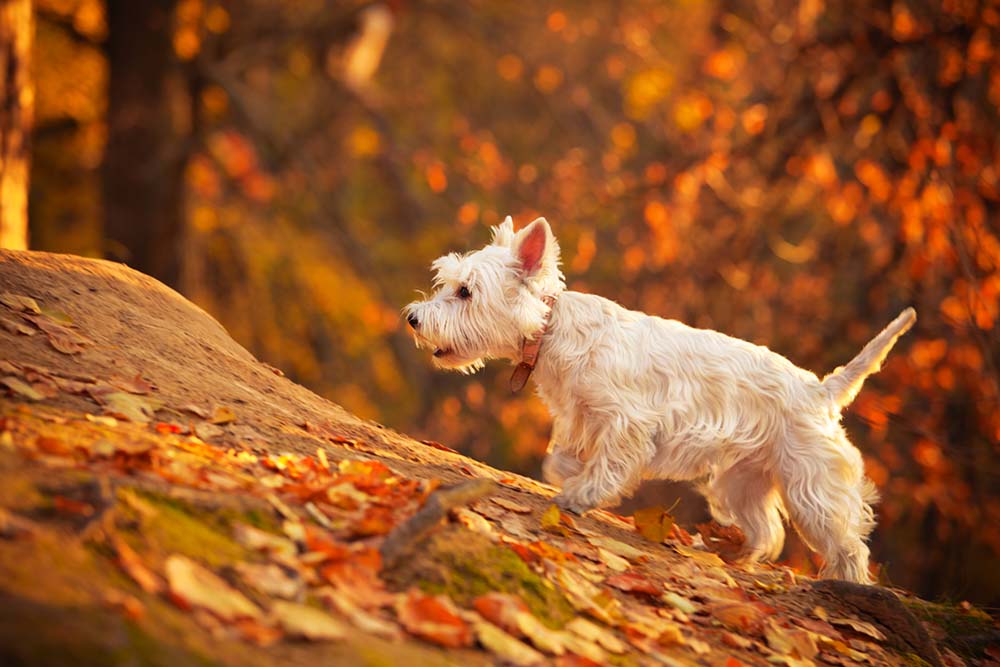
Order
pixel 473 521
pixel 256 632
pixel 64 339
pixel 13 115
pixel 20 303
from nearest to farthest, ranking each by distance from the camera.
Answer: pixel 256 632
pixel 473 521
pixel 64 339
pixel 20 303
pixel 13 115

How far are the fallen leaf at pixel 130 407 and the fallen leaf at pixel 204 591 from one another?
3.98 feet

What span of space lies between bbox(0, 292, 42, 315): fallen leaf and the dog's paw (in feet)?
8.72

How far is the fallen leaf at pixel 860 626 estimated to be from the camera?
15.5 feet

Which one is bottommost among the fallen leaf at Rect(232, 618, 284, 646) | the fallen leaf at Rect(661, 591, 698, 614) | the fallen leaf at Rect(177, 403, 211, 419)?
the fallen leaf at Rect(232, 618, 284, 646)

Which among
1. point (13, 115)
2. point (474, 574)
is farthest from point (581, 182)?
point (474, 574)

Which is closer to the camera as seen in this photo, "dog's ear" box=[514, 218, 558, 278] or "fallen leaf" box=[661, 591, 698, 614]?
"fallen leaf" box=[661, 591, 698, 614]

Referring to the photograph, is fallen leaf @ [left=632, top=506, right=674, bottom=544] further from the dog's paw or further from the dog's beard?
the dog's beard

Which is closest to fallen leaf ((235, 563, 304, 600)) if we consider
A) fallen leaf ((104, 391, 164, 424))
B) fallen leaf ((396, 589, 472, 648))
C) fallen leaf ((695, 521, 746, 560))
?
fallen leaf ((396, 589, 472, 648))

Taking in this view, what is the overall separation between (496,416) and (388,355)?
15.2 ft

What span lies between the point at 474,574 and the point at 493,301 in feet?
7.20

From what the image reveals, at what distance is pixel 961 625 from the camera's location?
18.1ft

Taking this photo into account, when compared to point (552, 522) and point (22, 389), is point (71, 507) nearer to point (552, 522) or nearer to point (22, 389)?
point (22, 389)

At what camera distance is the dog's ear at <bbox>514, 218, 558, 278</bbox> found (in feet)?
17.8

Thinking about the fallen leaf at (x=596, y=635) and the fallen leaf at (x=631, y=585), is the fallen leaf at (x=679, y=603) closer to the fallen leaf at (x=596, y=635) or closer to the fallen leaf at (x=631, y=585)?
the fallen leaf at (x=631, y=585)
